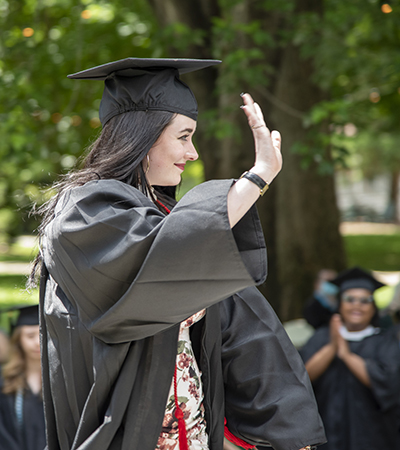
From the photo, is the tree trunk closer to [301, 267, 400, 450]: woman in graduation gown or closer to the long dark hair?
[301, 267, 400, 450]: woman in graduation gown

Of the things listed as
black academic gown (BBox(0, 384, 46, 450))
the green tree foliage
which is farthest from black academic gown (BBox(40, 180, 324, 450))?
the green tree foliage

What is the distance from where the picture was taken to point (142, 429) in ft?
5.56

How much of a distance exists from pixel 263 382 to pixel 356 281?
9.48 feet

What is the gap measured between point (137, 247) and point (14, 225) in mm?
21625

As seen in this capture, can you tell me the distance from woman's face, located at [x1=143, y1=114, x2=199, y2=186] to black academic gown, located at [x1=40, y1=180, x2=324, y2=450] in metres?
0.20

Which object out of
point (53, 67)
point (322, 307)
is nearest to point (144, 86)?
point (322, 307)

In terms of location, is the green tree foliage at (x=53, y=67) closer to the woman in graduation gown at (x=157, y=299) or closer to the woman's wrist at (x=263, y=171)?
the woman in graduation gown at (x=157, y=299)

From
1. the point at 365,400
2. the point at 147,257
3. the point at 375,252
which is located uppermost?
the point at 147,257

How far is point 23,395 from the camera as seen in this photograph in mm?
3559

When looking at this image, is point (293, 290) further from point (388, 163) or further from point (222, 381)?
point (388, 163)

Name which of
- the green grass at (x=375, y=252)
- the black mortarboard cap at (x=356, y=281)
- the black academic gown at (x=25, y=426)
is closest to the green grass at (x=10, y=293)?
the black academic gown at (x=25, y=426)

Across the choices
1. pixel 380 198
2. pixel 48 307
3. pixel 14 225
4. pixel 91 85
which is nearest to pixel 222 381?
pixel 48 307

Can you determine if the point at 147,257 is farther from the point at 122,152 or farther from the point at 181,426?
the point at 181,426

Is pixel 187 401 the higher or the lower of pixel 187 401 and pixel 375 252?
the higher
